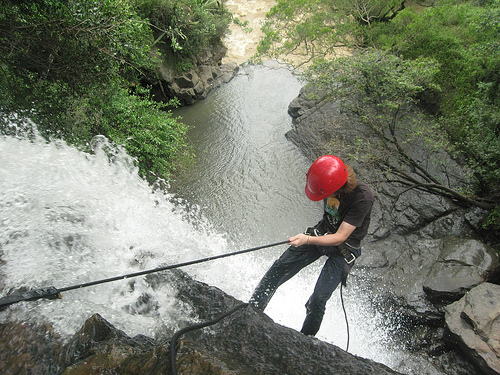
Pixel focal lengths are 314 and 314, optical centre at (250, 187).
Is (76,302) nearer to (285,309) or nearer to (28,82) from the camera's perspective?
(285,309)

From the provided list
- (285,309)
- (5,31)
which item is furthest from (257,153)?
(5,31)

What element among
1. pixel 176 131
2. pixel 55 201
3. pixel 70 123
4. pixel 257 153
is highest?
pixel 257 153

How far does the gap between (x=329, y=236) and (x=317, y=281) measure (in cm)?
52

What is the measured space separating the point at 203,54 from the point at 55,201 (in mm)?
10210

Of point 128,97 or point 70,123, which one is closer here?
point 70,123

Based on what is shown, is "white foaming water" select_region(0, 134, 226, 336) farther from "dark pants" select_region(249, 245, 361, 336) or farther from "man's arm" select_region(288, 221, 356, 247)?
"man's arm" select_region(288, 221, 356, 247)

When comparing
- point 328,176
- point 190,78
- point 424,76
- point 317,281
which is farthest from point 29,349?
point 190,78

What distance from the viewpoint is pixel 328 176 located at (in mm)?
2639

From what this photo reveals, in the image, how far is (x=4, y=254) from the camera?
2.76m

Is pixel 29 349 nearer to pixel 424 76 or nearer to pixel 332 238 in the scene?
pixel 332 238

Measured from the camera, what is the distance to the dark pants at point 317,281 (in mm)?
2891

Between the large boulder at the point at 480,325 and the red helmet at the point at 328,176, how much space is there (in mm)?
2633

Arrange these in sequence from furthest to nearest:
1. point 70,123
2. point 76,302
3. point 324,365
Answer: point 70,123, point 76,302, point 324,365

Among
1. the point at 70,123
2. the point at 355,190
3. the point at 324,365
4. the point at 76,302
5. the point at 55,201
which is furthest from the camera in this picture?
the point at 70,123
